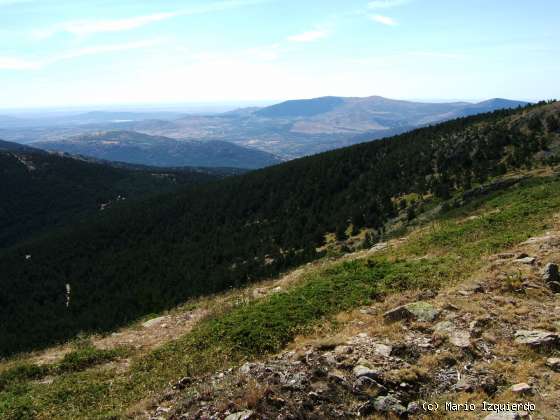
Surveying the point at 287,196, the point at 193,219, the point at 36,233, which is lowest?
the point at 36,233

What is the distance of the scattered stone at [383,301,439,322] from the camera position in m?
12.1

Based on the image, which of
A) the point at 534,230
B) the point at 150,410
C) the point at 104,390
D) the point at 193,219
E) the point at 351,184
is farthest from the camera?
the point at 193,219

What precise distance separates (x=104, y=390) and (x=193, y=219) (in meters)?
49.0

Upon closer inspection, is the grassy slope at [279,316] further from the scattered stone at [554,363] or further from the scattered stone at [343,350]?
the scattered stone at [554,363]

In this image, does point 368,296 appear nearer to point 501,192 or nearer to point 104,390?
→ point 104,390

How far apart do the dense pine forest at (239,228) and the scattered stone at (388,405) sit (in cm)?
1859

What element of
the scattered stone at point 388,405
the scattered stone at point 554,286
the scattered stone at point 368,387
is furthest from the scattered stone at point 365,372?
the scattered stone at point 554,286

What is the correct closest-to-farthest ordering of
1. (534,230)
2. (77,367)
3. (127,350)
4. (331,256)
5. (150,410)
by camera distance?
1. (150,410)
2. (77,367)
3. (127,350)
4. (534,230)
5. (331,256)

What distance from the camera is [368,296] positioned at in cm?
1544

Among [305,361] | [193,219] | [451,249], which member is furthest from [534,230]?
[193,219]

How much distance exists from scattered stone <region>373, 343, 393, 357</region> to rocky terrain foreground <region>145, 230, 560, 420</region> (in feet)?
0.09

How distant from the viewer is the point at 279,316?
48.2 ft

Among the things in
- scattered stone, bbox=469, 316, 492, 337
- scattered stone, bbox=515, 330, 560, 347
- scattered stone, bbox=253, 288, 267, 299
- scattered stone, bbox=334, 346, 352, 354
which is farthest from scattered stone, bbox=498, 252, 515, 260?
scattered stone, bbox=253, 288, 267, 299

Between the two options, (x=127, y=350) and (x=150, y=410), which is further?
(x=127, y=350)
